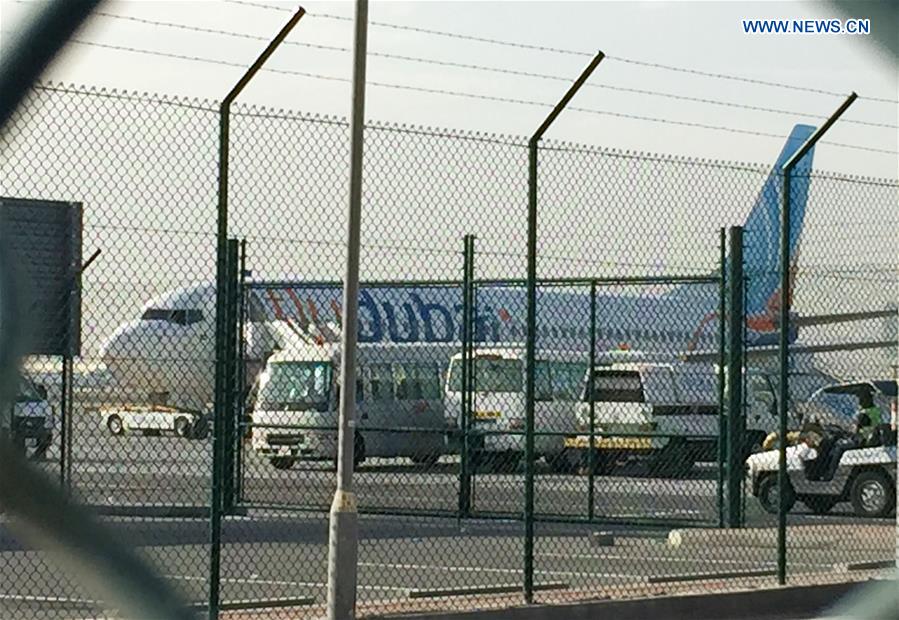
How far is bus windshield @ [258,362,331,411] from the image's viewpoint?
20266 mm

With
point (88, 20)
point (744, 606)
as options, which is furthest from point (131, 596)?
point (744, 606)

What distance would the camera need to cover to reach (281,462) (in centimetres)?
1786

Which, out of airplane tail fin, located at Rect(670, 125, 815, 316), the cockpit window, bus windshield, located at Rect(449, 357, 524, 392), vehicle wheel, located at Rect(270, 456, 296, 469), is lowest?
vehicle wheel, located at Rect(270, 456, 296, 469)

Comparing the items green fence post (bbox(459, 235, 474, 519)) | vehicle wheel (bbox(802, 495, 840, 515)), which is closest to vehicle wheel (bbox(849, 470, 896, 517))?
vehicle wheel (bbox(802, 495, 840, 515))

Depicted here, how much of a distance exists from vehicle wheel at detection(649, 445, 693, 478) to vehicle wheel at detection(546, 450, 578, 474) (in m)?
0.74

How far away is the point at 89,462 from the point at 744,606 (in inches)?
161

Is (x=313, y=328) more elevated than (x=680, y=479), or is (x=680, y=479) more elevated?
(x=313, y=328)

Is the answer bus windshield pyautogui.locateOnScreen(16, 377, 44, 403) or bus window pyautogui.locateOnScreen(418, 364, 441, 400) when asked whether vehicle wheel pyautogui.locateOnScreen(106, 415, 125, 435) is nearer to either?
bus windshield pyautogui.locateOnScreen(16, 377, 44, 403)

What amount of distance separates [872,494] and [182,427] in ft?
34.2

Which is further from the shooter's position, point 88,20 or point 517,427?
point 517,427

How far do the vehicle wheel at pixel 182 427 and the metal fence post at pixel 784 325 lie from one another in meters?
3.86

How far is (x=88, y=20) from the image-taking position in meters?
1.93

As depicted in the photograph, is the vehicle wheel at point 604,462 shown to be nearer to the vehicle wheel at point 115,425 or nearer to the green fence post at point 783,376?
the green fence post at point 783,376

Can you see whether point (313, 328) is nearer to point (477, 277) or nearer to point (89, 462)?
point (477, 277)
